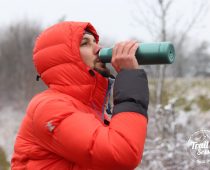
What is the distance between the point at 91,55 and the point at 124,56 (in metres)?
0.22

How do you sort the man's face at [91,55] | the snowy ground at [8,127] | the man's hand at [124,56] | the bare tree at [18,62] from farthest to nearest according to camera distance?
the bare tree at [18,62] → the snowy ground at [8,127] → the man's face at [91,55] → the man's hand at [124,56]

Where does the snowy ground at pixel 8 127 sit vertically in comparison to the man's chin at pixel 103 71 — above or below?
below

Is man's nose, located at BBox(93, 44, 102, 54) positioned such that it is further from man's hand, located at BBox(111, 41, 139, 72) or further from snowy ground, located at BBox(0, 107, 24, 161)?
snowy ground, located at BBox(0, 107, 24, 161)

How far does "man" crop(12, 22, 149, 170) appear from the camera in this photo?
167 cm

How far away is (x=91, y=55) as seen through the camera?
6.59 feet

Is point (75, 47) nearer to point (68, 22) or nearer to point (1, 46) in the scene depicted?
point (68, 22)

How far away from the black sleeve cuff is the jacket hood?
167 millimetres

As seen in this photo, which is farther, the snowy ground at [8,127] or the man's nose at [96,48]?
the snowy ground at [8,127]

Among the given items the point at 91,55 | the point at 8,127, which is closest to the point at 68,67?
the point at 91,55

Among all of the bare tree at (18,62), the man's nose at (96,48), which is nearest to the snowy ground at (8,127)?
the bare tree at (18,62)

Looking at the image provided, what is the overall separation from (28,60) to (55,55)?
56.7ft

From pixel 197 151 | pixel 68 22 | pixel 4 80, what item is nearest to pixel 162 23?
pixel 197 151

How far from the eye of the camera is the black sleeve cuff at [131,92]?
68.8 inches

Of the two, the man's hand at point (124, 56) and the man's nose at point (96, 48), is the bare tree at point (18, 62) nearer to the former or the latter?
the man's nose at point (96, 48)
